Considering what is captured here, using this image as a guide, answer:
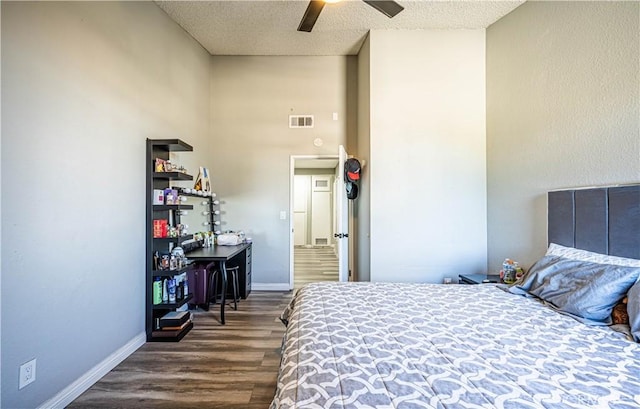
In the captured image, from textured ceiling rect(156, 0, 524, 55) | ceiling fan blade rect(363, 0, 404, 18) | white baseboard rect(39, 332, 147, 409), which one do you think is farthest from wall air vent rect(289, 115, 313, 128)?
white baseboard rect(39, 332, 147, 409)

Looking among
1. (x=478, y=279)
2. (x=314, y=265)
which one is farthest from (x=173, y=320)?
(x=314, y=265)

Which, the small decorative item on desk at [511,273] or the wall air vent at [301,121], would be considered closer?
the small decorative item on desk at [511,273]

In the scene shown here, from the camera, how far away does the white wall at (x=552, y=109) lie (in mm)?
1899

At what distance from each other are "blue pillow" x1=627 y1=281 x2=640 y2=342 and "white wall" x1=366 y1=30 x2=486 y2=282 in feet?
6.09

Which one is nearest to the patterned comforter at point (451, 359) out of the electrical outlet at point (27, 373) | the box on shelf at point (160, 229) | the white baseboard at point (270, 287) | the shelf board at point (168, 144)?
the electrical outlet at point (27, 373)

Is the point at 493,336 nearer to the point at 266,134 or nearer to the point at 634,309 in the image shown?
the point at 634,309

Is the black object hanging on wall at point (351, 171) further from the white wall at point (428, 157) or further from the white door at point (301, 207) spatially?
the white door at point (301, 207)

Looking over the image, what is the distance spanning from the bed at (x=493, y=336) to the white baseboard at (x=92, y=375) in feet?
4.47

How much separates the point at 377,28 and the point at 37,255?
12.1 feet

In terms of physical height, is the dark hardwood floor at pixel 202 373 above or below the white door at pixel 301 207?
below

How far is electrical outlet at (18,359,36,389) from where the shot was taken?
1528mm

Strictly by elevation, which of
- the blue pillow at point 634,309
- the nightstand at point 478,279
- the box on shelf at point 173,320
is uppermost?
the blue pillow at point 634,309

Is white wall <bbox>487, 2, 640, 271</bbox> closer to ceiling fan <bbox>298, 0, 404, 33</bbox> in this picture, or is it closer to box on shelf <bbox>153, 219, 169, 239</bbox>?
ceiling fan <bbox>298, 0, 404, 33</bbox>

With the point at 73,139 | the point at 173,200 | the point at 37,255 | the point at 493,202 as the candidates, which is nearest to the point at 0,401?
the point at 37,255
